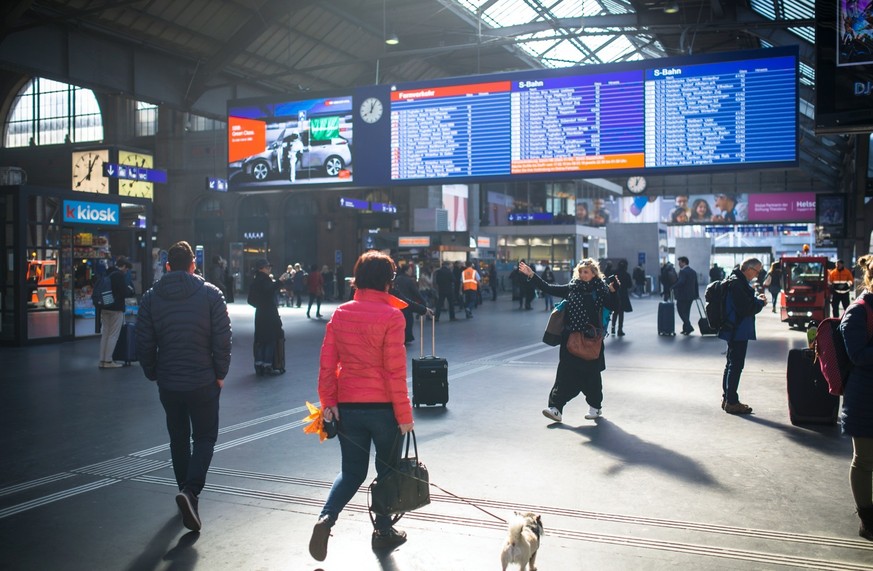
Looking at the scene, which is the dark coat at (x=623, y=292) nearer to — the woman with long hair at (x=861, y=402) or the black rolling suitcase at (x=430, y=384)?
the black rolling suitcase at (x=430, y=384)

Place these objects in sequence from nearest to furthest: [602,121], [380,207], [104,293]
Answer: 1. [104,293]
2. [602,121]
3. [380,207]

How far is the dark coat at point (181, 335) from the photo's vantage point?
4926 millimetres

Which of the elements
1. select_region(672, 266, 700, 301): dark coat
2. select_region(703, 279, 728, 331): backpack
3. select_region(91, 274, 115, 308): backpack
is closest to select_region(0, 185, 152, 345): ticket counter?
select_region(91, 274, 115, 308): backpack

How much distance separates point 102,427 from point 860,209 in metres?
28.1

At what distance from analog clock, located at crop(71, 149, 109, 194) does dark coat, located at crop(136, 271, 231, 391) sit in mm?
23974

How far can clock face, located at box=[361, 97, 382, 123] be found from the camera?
1614 cm

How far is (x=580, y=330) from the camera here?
787cm

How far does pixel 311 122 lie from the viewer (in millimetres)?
17062

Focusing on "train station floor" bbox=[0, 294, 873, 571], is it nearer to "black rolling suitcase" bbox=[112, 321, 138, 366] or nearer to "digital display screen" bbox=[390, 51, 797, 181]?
"black rolling suitcase" bbox=[112, 321, 138, 366]

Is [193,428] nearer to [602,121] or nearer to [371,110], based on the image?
[602,121]

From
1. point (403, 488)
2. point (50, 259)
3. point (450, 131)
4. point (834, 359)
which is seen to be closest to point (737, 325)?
point (834, 359)

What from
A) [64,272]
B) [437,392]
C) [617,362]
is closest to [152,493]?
[437,392]

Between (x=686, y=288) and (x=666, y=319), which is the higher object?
(x=686, y=288)

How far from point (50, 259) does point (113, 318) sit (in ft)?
16.4
